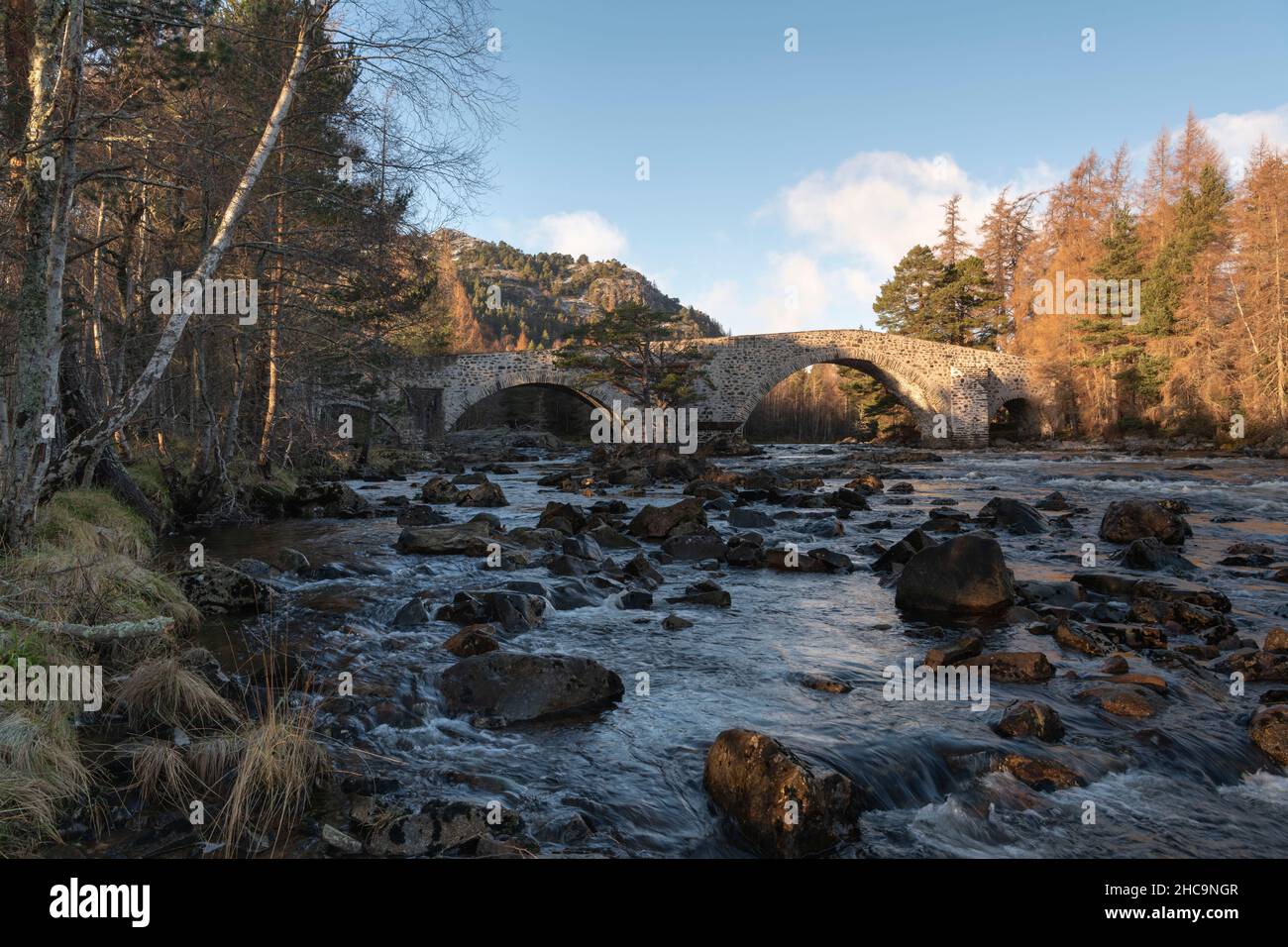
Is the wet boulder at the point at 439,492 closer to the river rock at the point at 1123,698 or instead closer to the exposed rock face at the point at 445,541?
the exposed rock face at the point at 445,541

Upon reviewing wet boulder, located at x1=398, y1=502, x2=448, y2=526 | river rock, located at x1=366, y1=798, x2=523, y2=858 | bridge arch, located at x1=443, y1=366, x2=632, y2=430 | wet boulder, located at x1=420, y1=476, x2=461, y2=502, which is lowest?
river rock, located at x1=366, y1=798, x2=523, y2=858

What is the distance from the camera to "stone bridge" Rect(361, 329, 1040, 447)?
1437 inches

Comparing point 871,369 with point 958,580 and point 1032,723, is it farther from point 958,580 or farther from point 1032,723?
point 1032,723

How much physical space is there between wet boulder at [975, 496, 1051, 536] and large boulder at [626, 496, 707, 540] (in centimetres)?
502

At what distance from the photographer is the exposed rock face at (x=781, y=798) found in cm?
325

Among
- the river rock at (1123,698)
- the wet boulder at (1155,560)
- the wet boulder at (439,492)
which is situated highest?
the wet boulder at (439,492)

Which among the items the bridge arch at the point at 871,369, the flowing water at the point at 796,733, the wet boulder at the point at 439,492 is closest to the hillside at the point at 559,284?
the bridge arch at the point at 871,369

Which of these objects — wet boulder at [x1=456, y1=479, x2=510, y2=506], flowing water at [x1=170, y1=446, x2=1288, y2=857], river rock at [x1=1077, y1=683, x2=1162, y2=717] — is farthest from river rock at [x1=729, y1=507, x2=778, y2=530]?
river rock at [x1=1077, y1=683, x2=1162, y2=717]

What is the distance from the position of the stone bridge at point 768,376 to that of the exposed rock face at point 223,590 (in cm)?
2927

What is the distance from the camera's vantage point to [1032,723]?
4395 mm

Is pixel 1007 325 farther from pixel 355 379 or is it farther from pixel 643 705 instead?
pixel 643 705

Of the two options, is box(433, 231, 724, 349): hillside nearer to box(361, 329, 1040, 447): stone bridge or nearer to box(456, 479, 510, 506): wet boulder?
box(361, 329, 1040, 447): stone bridge

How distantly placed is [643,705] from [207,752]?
257 cm

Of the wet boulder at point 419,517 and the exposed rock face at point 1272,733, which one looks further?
the wet boulder at point 419,517
